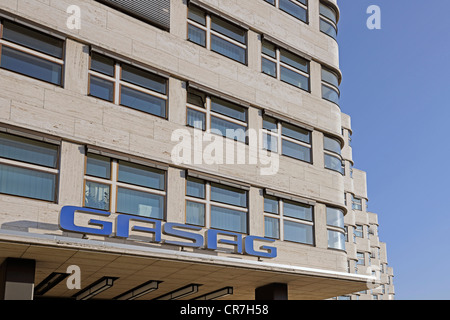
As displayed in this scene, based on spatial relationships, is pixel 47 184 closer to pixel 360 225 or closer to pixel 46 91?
pixel 46 91

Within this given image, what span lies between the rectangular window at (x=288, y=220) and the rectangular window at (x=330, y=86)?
16.0 feet

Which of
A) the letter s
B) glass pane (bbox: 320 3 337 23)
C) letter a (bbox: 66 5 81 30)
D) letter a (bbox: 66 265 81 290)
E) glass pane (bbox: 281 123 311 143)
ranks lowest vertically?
letter a (bbox: 66 265 81 290)

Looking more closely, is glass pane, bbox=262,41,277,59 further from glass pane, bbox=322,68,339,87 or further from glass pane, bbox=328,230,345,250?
glass pane, bbox=328,230,345,250

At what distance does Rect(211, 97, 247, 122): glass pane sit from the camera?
21234 mm

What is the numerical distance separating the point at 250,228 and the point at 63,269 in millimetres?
6203

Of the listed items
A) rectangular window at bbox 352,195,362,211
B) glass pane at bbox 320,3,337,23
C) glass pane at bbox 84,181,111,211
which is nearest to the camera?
glass pane at bbox 84,181,111,211

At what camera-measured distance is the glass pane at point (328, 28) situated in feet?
85.6

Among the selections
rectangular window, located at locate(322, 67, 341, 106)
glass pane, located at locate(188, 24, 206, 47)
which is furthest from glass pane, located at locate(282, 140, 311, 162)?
glass pane, located at locate(188, 24, 206, 47)

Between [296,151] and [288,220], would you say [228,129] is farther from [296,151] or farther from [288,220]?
[288,220]

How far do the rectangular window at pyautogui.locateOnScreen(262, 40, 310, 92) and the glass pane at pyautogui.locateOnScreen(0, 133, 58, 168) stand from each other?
916cm

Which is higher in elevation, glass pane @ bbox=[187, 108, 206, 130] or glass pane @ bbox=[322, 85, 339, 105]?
glass pane @ bbox=[322, 85, 339, 105]

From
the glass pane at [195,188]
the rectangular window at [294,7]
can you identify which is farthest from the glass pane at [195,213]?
the rectangular window at [294,7]

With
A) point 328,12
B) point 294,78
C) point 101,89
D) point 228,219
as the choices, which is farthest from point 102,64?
point 328,12
